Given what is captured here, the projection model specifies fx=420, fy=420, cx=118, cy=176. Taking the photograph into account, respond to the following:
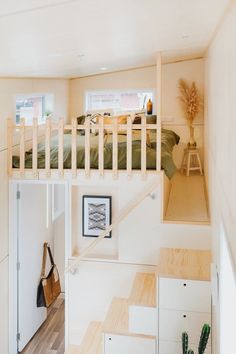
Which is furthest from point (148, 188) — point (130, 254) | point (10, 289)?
point (10, 289)

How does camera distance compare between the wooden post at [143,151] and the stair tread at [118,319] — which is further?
the wooden post at [143,151]

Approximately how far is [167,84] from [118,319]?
4455 mm

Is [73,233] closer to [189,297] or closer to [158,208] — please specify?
[158,208]

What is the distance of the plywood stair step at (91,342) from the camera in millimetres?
4445

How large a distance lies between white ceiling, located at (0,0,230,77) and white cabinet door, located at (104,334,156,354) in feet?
8.82

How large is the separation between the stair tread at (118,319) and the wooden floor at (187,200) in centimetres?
112

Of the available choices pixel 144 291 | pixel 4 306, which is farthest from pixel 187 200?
pixel 4 306

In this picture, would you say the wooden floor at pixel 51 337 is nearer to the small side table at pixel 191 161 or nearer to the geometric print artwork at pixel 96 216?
the geometric print artwork at pixel 96 216

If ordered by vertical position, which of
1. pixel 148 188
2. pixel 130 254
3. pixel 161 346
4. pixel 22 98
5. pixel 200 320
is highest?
pixel 22 98

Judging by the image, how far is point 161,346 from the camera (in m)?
3.86

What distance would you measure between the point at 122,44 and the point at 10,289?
3.20 m

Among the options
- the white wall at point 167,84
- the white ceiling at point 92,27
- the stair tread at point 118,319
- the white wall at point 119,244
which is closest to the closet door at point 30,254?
the white wall at point 119,244

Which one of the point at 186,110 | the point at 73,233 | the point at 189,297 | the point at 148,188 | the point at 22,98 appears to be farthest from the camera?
the point at 186,110

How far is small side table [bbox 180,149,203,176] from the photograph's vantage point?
714 centimetres
